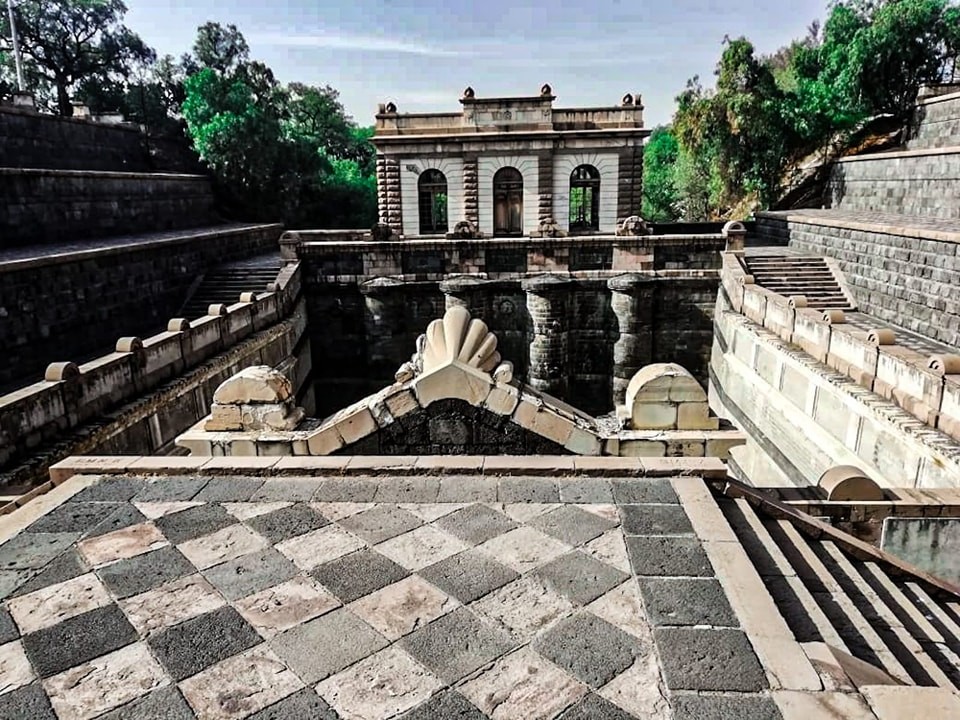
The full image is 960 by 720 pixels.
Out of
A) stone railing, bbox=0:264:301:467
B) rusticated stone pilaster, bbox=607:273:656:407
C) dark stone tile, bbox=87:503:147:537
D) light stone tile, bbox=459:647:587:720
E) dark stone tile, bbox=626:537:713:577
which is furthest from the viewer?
rusticated stone pilaster, bbox=607:273:656:407

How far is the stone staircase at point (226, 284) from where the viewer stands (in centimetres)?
1688

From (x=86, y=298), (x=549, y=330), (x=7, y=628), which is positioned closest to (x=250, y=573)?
(x=7, y=628)

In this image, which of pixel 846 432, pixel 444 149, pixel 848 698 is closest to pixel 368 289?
pixel 444 149

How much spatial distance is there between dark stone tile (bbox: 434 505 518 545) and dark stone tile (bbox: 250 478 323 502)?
40.8 inches

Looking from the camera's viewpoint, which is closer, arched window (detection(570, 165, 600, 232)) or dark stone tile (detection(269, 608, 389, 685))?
dark stone tile (detection(269, 608, 389, 685))

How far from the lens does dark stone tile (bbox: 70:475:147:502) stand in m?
4.60

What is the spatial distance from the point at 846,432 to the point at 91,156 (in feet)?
81.1

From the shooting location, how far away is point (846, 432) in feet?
31.2

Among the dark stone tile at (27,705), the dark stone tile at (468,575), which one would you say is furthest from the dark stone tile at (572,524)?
the dark stone tile at (27,705)

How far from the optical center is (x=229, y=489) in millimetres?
4715

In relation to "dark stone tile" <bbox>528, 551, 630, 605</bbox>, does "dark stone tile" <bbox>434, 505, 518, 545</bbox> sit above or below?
above

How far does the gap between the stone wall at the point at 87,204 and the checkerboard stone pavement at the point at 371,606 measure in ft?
47.3

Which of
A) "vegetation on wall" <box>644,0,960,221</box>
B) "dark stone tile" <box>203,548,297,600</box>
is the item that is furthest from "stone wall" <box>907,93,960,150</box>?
"dark stone tile" <box>203,548,297,600</box>

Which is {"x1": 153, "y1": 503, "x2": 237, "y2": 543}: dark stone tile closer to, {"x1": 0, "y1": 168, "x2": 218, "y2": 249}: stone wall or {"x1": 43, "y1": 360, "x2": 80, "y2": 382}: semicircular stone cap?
{"x1": 43, "y1": 360, "x2": 80, "y2": 382}: semicircular stone cap
